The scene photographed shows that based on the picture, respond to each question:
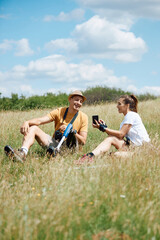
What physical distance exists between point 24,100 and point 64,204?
16.5 meters

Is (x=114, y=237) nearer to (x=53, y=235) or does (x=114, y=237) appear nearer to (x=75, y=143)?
(x=53, y=235)

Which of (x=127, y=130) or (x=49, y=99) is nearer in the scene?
(x=127, y=130)

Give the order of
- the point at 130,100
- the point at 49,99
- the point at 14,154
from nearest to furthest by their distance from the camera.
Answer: the point at 14,154
the point at 130,100
the point at 49,99

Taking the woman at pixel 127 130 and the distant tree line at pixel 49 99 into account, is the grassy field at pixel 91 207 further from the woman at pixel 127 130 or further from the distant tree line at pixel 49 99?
the distant tree line at pixel 49 99

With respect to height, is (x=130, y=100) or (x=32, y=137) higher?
(x=130, y=100)

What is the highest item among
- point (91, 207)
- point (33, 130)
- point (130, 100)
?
point (130, 100)

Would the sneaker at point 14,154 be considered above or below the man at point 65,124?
below

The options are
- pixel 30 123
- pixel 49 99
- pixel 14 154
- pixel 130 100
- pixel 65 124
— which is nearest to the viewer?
pixel 14 154

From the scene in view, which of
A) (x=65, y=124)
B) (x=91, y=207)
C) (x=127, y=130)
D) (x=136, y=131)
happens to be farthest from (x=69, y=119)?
(x=91, y=207)

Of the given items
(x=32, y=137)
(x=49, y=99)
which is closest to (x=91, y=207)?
(x=32, y=137)

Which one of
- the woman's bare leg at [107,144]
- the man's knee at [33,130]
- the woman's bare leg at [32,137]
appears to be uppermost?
the man's knee at [33,130]

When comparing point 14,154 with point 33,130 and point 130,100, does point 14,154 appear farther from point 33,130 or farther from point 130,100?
point 130,100

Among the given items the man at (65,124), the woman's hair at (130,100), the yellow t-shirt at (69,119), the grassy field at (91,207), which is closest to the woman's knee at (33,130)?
the man at (65,124)

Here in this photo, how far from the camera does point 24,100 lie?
18.7 meters
